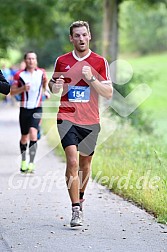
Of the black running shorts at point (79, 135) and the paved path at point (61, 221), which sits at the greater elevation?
the black running shorts at point (79, 135)

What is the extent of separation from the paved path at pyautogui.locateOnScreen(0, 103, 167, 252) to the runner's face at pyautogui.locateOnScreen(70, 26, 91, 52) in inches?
78.1

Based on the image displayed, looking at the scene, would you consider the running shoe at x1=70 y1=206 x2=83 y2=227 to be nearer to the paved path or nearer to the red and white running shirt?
the paved path

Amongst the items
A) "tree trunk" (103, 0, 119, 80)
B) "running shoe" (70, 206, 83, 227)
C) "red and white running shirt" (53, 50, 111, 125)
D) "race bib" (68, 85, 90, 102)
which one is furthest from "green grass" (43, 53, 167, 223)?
"tree trunk" (103, 0, 119, 80)

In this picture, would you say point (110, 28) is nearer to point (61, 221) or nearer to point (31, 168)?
point (31, 168)

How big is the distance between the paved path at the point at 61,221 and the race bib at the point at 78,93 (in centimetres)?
141

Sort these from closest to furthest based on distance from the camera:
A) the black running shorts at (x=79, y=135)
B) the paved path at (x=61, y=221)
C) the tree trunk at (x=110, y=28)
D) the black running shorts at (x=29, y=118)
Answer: the paved path at (x=61, y=221) < the black running shorts at (x=79, y=135) < the black running shorts at (x=29, y=118) < the tree trunk at (x=110, y=28)

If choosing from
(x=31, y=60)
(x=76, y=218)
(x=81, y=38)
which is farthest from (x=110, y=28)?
(x=76, y=218)

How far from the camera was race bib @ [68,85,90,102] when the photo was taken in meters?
8.65

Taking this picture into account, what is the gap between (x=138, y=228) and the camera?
27.9ft

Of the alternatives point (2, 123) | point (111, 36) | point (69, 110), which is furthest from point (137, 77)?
point (69, 110)

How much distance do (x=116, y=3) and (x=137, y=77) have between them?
2379 millimetres

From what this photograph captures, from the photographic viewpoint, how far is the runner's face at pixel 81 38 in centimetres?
850

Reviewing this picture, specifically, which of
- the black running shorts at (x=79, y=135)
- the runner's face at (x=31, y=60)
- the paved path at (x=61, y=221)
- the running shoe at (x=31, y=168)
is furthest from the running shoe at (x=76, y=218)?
the runner's face at (x=31, y=60)

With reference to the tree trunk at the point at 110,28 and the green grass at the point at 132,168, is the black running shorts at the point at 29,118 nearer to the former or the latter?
the green grass at the point at 132,168
